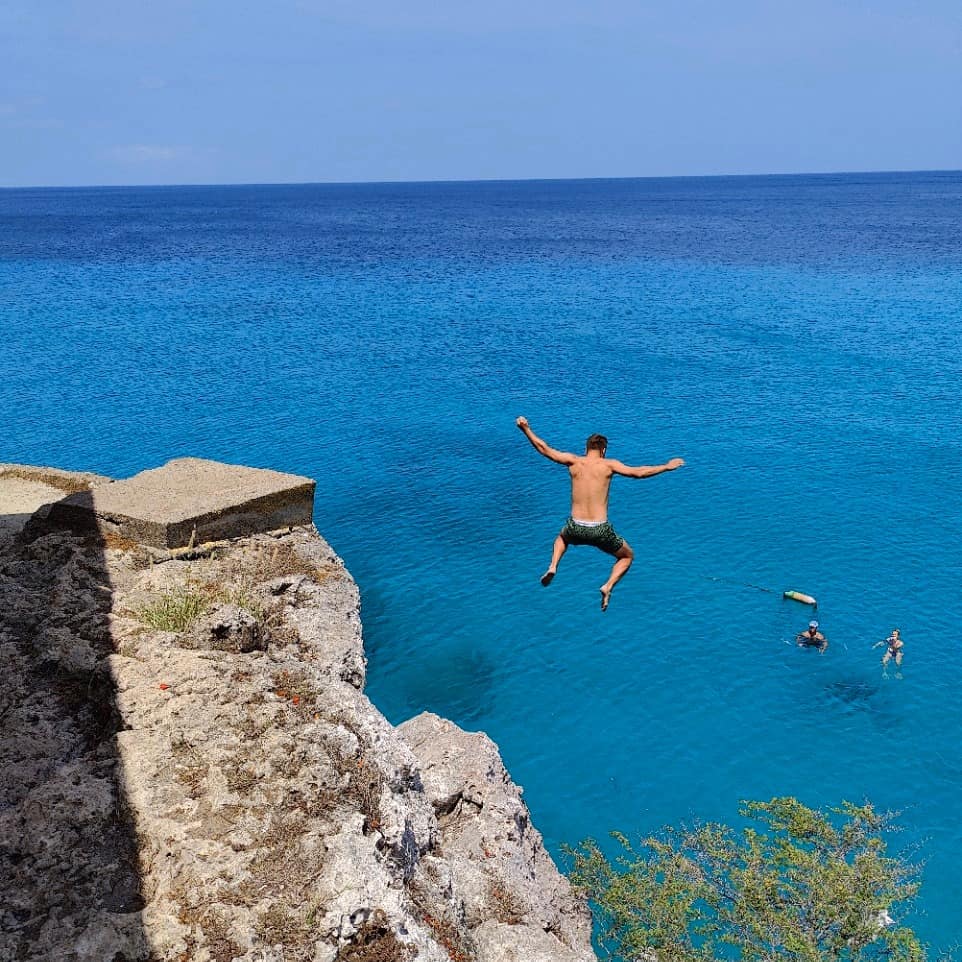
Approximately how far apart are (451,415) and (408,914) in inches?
1622

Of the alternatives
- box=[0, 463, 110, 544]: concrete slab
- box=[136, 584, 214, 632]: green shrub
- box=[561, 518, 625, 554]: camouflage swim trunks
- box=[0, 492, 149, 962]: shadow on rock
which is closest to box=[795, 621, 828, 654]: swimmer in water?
box=[561, 518, 625, 554]: camouflage swim trunks

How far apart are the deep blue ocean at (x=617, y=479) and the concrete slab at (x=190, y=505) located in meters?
8.54

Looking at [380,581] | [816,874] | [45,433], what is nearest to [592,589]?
[380,581]

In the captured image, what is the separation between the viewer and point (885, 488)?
3875cm

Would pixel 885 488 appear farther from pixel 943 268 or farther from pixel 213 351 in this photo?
pixel 943 268

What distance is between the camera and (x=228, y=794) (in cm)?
991

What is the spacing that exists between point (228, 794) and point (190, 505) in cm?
940

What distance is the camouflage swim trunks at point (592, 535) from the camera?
44.3ft

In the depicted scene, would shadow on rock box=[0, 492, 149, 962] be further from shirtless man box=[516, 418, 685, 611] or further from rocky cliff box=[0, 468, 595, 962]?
shirtless man box=[516, 418, 685, 611]

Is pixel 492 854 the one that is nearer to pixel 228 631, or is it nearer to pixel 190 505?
pixel 228 631

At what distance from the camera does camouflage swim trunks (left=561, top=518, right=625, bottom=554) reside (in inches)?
532

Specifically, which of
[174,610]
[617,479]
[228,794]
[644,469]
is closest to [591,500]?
[644,469]

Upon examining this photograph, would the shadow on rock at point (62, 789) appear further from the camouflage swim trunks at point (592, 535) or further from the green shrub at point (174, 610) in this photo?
the camouflage swim trunks at point (592, 535)

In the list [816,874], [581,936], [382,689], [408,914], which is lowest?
[382,689]
